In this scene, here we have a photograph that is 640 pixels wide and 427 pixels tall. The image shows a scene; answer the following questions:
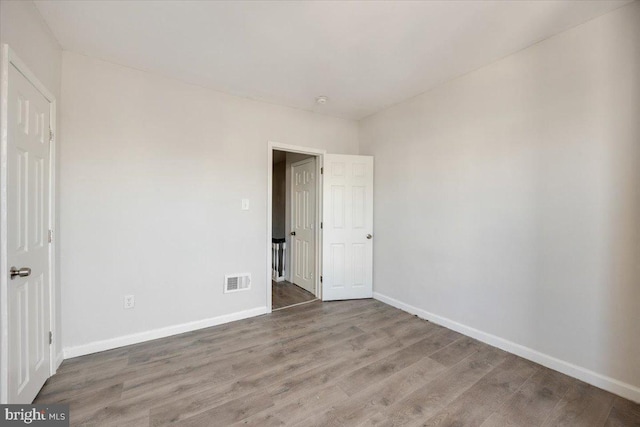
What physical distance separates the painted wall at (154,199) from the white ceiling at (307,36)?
331 millimetres

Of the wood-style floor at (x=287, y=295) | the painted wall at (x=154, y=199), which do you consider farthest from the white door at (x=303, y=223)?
the painted wall at (x=154, y=199)

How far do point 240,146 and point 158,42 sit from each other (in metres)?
1.16

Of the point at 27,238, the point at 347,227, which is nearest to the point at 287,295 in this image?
the point at 347,227

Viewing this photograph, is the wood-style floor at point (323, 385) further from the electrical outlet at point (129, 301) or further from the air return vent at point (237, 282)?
the air return vent at point (237, 282)

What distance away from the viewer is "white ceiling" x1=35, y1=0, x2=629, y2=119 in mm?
1759

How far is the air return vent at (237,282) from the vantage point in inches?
116

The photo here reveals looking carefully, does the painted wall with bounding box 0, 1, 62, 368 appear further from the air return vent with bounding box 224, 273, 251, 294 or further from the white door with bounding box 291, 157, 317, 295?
the white door with bounding box 291, 157, 317, 295

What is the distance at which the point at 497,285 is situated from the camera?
7.90 feet

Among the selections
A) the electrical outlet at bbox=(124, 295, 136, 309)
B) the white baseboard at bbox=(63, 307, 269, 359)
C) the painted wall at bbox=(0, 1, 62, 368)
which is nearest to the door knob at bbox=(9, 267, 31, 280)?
the painted wall at bbox=(0, 1, 62, 368)

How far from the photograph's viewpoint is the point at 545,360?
2.11 meters

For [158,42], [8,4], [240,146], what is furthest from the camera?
[240,146]

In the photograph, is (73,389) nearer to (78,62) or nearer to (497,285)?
(78,62)

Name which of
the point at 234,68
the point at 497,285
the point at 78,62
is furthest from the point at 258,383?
the point at 78,62

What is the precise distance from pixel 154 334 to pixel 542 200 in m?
3.66
